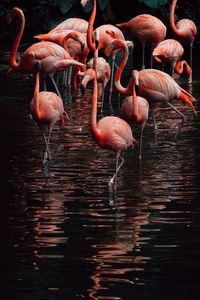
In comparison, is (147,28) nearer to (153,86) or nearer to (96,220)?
(153,86)

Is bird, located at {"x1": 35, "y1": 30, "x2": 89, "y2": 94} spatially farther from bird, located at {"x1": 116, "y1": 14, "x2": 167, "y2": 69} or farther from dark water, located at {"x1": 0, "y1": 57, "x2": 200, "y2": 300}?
dark water, located at {"x1": 0, "y1": 57, "x2": 200, "y2": 300}

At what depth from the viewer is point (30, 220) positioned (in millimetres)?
7844

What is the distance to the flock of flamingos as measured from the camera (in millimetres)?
9221

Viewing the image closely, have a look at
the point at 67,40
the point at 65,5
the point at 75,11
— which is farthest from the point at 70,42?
the point at 75,11

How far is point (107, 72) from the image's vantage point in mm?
14820

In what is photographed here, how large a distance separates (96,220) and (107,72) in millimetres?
7174

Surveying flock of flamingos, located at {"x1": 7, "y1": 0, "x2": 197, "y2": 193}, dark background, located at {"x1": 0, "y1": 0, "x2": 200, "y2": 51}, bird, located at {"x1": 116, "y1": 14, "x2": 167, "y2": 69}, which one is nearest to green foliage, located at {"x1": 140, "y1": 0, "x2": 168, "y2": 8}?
dark background, located at {"x1": 0, "y1": 0, "x2": 200, "y2": 51}

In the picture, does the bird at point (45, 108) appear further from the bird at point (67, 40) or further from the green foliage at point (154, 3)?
the green foliage at point (154, 3)

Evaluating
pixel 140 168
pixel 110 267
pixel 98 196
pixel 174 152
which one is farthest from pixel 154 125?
pixel 110 267

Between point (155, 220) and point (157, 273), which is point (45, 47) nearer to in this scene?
point (155, 220)

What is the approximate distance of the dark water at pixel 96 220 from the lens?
6.24 meters

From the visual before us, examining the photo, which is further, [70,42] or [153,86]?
[70,42]

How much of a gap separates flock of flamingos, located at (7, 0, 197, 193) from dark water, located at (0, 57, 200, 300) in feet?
0.86

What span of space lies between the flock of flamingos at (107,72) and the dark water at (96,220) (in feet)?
0.86
